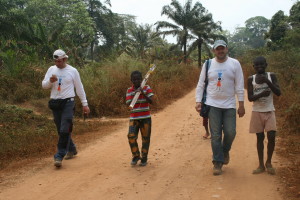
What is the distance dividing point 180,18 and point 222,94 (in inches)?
1447

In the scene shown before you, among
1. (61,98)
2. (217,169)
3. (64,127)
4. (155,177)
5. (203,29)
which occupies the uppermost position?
(203,29)

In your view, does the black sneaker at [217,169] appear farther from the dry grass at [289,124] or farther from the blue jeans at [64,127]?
the blue jeans at [64,127]

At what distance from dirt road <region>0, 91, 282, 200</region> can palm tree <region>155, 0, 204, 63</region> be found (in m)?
34.1

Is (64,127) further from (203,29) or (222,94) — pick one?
(203,29)

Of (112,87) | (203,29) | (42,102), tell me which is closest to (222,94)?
(112,87)

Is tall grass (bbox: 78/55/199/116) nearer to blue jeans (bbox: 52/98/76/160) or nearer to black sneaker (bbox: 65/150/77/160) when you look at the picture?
black sneaker (bbox: 65/150/77/160)

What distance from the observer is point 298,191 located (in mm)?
4348

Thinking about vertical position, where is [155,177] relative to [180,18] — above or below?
below

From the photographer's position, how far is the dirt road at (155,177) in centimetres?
439

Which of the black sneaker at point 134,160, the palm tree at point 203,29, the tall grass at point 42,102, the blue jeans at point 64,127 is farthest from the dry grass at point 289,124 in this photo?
the palm tree at point 203,29

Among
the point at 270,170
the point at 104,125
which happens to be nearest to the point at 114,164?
the point at 270,170

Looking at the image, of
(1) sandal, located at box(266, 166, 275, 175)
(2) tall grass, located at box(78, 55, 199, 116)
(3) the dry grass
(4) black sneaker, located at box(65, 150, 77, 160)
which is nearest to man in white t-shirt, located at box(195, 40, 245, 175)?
(1) sandal, located at box(266, 166, 275, 175)

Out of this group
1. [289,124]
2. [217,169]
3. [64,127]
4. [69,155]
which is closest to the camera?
[217,169]

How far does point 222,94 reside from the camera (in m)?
4.96
